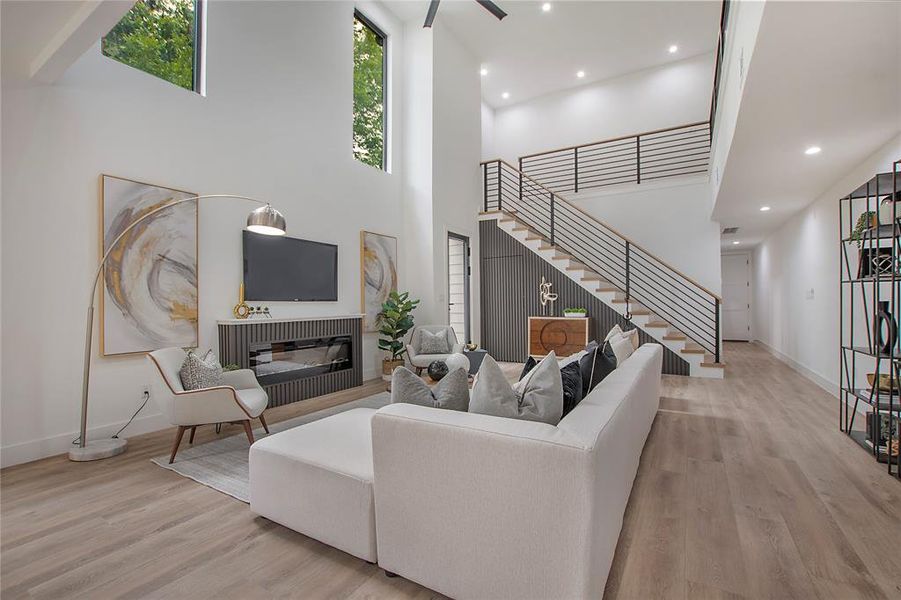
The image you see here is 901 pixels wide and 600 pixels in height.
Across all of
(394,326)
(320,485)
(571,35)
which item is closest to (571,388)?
(320,485)

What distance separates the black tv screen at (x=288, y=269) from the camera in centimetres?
449

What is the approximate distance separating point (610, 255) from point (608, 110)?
3.34 metres

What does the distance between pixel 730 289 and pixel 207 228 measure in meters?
12.0

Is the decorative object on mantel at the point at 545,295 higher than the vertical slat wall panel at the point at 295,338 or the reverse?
higher

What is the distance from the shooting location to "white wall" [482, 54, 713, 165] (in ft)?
26.7

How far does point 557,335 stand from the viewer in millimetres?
7227

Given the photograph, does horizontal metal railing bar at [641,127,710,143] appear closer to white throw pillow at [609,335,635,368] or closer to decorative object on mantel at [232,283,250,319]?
white throw pillow at [609,335,635,368]

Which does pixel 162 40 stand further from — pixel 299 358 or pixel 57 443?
pixel 57 443

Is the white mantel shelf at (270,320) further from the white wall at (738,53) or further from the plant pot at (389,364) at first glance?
the white wall at (738,53)

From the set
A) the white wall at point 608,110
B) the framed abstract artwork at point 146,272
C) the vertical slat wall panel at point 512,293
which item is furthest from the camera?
the white wall at point 608,110

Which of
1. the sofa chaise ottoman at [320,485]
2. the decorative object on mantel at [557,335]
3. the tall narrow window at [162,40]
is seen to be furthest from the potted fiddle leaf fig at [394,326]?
the sofa chaise ottoman at [320,485]

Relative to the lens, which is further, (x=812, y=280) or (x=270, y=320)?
(x=812, y=280)

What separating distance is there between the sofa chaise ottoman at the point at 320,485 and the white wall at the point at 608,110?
8667 millimetres

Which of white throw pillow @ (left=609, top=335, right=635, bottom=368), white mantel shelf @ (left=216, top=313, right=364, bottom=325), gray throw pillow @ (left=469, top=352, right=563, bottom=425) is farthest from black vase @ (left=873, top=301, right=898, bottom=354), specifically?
white mantel shelf @ (left=216, top=313, right=364, bottom=325)
